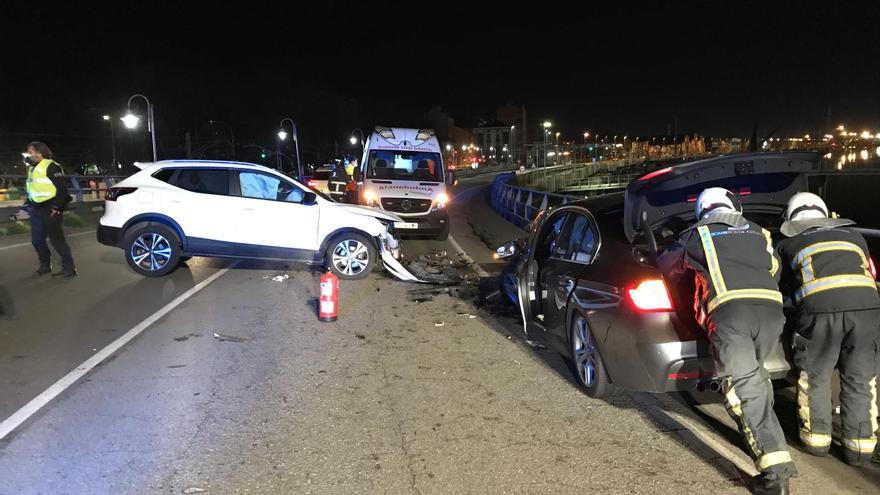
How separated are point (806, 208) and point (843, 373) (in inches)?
39.6

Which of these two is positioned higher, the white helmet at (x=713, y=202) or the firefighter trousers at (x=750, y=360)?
the white helmet at (x=713, y=202)

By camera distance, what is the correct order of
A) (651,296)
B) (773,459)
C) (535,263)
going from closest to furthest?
(773,459) → (651,296) → (535,263)

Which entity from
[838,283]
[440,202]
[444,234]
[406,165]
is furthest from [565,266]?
[406,165]

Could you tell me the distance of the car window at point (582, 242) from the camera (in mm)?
5216

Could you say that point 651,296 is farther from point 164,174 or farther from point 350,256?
point 164,174

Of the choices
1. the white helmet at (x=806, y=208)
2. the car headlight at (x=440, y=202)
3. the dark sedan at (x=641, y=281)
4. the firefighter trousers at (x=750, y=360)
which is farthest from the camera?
the car headlight at (x=440, y=202)

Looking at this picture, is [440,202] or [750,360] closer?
[750,360]

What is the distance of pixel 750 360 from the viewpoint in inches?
142

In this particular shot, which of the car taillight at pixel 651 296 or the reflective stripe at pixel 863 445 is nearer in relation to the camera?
the reflective stripe at pixel 863 445

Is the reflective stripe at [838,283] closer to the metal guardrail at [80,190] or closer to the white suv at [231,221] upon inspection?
the white suv at [231,221]

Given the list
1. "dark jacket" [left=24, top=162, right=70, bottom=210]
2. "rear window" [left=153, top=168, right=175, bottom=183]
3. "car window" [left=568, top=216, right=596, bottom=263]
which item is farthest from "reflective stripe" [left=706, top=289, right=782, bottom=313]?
"dark jacket" [left=24, top=162, right=70, bottom=210]

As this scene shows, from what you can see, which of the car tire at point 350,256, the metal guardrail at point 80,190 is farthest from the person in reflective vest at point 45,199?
the metal guardrail at point 80,190

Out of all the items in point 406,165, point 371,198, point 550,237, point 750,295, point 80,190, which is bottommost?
point 750,295

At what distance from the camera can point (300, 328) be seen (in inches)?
286
